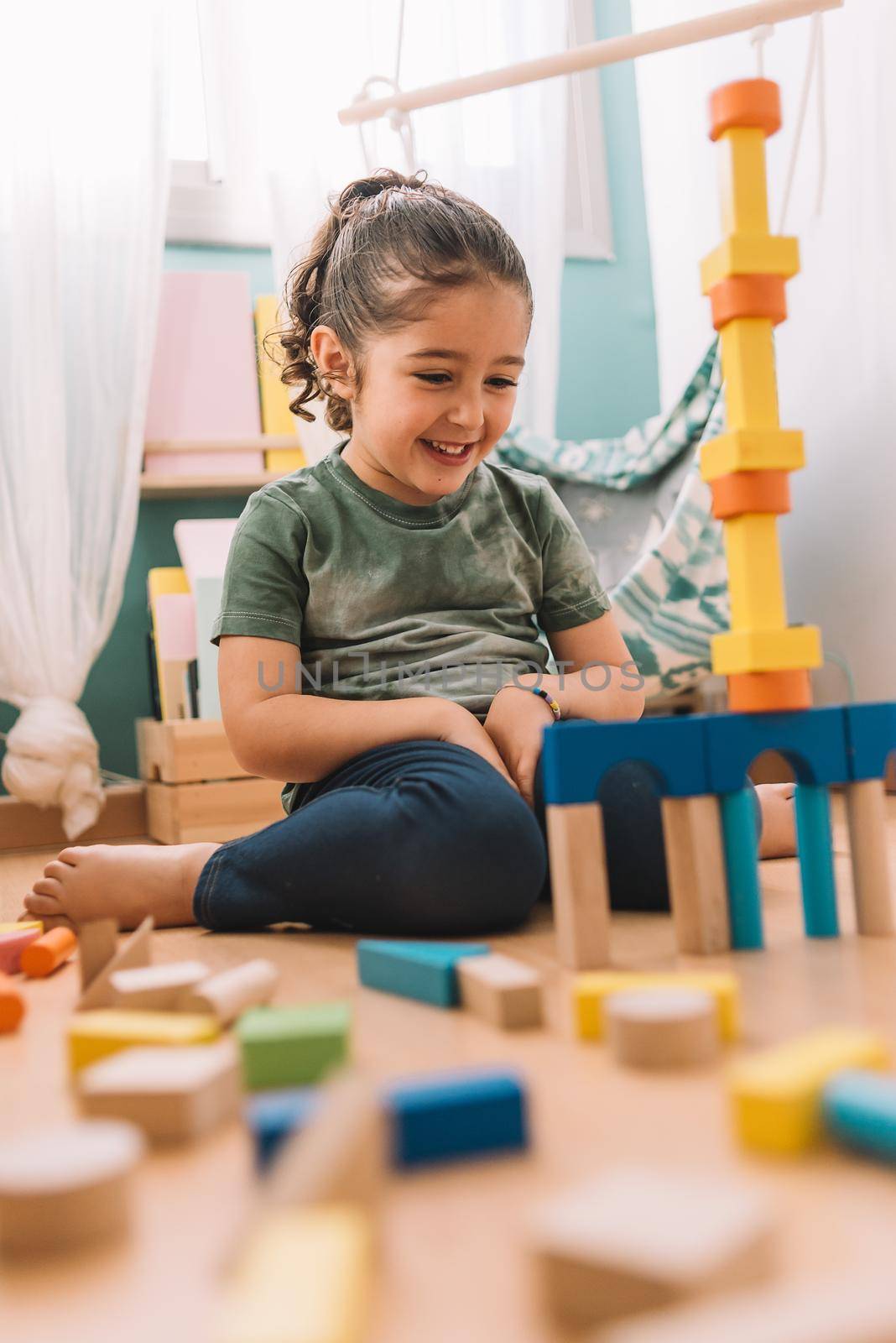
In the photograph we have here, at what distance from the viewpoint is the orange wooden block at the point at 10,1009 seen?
65cm

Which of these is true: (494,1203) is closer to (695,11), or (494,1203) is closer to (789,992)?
(789,992)

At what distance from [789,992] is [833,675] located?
141 centimetres

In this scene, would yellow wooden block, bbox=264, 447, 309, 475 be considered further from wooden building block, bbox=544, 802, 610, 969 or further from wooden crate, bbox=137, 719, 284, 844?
wooden building block, bbox=544, 802, 610, 969

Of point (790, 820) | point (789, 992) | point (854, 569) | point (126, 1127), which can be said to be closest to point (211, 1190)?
point (126, 1127)

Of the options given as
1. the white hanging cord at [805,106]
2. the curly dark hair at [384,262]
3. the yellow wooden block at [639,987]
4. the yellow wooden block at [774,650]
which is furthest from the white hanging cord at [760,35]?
the yellow wooden block at [639,987]

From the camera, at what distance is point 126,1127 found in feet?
1.45

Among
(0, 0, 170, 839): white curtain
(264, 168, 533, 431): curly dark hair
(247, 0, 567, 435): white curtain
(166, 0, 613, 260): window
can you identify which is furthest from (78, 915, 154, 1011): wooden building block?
(166, 0, 613, 260): window

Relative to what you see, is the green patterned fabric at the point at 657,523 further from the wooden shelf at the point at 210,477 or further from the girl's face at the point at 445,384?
the girl's face at the point at 445,384

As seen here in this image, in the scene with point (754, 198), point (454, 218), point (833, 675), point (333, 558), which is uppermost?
point (454, 218)

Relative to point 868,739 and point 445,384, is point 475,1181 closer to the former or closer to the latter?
point 868,739

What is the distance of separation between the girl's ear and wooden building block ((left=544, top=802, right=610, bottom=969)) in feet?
1.81

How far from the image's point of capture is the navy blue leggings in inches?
33.2

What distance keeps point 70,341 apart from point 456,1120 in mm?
1706

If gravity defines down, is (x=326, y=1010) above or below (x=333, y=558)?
below
